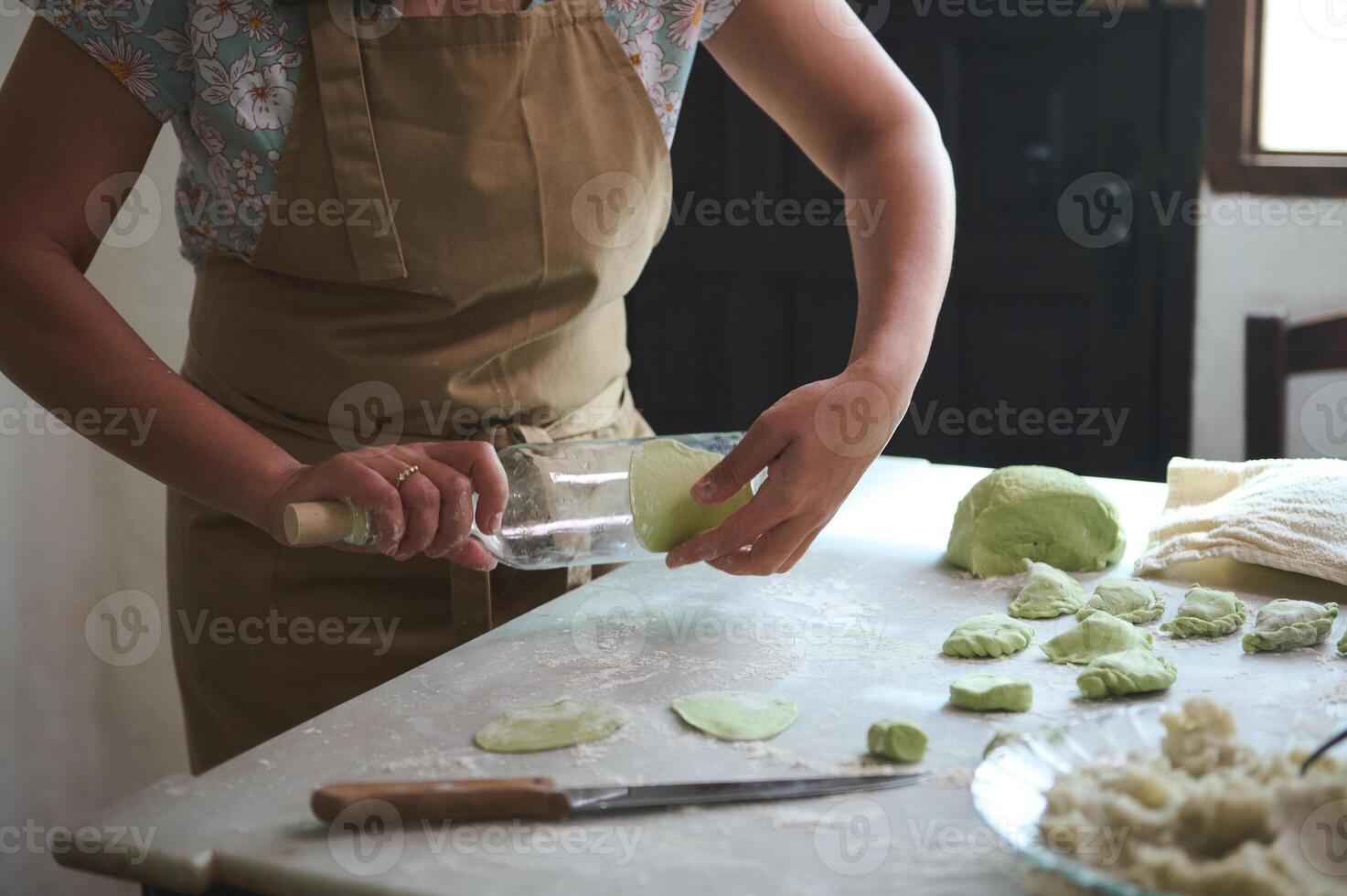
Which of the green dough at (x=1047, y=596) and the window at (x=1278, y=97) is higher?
the window at (x=1278, y=97)

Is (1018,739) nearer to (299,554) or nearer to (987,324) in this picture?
(299,554)

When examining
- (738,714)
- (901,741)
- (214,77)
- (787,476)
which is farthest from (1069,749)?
(214,77)

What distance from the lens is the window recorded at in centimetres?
281

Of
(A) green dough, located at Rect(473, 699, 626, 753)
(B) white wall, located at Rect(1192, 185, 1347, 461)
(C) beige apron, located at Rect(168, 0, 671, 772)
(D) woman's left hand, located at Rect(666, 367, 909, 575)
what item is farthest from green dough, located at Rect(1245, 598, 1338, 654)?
(B) white wall, located at Rect(1192, 185, 1347, 461)

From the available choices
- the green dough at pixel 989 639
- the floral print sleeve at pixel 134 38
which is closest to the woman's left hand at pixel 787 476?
the green dough at pixel 989 639

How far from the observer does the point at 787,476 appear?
106cm

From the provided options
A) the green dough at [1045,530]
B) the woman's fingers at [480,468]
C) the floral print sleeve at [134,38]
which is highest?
the floral print sleeve at [134,38]

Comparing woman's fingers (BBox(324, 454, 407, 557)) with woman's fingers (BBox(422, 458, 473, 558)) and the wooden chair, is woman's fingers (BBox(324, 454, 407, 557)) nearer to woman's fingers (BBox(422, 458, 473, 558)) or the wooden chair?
woman's fingers (BBox(422, 458, 473, 558))

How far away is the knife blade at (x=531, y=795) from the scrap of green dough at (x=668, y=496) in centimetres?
35

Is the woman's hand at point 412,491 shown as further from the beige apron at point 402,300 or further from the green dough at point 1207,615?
the green dough at point 1207,615

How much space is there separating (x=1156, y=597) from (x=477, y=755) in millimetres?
639

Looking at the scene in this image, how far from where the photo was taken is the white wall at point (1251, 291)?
112 inches

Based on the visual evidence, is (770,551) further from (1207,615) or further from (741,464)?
(1207,615)

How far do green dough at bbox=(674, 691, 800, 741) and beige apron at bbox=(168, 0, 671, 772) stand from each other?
325mm
